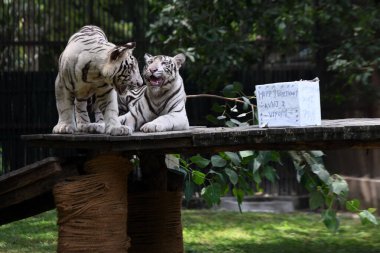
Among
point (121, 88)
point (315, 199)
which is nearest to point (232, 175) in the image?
point (315, 199)

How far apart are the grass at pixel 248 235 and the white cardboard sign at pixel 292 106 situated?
302 centimetres

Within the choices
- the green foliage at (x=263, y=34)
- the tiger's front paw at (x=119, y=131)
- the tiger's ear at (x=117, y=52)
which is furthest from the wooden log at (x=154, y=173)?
the green foliage at (x=263, y=34)

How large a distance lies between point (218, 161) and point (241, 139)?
1.76 m

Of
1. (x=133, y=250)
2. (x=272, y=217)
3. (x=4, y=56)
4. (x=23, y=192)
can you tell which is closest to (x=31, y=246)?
(x=133, y=250)

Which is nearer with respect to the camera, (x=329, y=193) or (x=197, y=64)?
(x=329, y=193)

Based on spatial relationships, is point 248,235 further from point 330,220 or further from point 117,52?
point 117,52

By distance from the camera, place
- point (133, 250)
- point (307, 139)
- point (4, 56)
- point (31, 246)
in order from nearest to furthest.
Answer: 1. point (307, 139)
2. point (133, 250)
3. point (31, 246)
4. point (4, 56)

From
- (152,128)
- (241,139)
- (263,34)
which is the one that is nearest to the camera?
(241,139)

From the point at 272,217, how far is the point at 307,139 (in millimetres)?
5598

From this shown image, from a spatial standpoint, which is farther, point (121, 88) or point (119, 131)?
point (121, 88)

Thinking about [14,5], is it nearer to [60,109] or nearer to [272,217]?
[272,217]

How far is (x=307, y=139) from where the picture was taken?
4.48 m

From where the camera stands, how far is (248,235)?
859 centimetres

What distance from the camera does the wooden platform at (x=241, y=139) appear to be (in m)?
4.45
